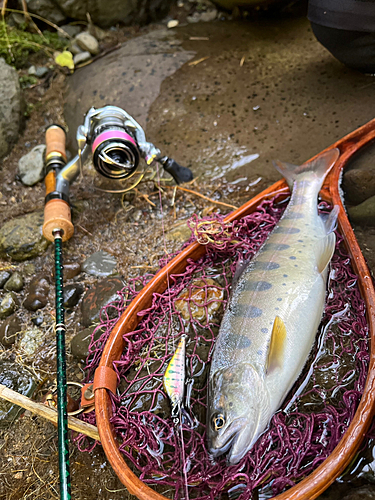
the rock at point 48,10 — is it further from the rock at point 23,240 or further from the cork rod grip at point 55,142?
the rock at point 23,240

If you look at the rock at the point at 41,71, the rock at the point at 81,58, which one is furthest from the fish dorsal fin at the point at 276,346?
the rock at the point at 41,71

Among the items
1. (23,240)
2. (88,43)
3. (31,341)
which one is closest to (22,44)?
(88,43)

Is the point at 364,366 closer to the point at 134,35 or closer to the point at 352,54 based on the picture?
the point at 352,54

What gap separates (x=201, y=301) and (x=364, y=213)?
1352 mm

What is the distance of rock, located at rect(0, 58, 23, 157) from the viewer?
191 inches

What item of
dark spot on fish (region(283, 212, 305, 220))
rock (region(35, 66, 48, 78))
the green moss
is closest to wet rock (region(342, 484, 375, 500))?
dark spot on fish (region(283, 212, 305, 220))

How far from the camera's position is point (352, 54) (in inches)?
162

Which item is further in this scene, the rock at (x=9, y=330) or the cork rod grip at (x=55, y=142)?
the cork rod grip at (x=55, y=142)

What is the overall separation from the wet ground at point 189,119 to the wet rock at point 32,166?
0.34 feet

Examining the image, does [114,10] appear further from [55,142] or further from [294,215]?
[294,215]

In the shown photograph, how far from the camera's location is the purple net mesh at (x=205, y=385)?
1991 mm

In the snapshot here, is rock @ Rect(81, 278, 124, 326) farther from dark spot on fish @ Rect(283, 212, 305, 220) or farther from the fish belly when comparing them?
dark spot on fish @ Rect(283, 212, 305, 220)

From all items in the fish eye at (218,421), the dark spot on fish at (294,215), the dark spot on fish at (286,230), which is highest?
the dark spot on fish at (294,215)

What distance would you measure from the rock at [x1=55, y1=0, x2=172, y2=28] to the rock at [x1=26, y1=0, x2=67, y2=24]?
3.4 inches
